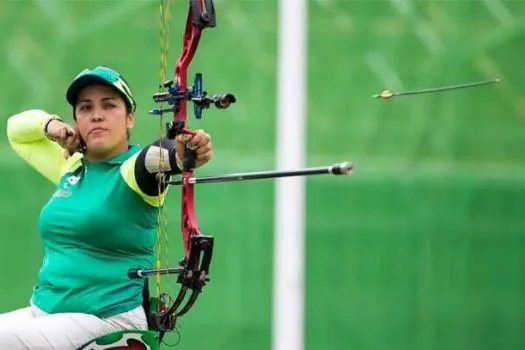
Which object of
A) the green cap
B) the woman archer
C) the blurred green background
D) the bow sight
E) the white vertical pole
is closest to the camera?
the bow sight

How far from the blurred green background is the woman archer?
3.42 meters

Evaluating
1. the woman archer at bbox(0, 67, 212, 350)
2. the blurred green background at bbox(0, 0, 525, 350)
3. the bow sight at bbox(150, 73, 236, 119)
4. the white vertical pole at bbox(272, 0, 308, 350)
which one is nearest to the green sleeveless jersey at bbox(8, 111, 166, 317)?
the woman archer at bbox(0, 67, 212, 350)

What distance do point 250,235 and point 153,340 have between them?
3.67m

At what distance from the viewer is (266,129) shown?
812 cm

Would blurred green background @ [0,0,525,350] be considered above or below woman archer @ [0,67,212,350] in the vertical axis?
above

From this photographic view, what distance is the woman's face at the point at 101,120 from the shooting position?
448 cm

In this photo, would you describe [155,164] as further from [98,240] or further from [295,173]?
[295,173]

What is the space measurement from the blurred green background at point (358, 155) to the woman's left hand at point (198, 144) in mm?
3729

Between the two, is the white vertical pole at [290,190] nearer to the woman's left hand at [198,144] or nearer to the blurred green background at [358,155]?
the blurred green background at [358,155]

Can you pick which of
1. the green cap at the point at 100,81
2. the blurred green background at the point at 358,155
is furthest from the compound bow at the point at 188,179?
the blurred green background at the point at 358,155

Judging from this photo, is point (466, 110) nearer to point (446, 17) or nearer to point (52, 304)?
point (446, 17)

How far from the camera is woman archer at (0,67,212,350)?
434 centimetres

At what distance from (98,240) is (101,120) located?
33cm

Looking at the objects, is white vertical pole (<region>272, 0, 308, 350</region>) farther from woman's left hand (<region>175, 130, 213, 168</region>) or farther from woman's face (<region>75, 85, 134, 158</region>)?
woman's left hand (<region>175, 130, 213, 168</region>)
